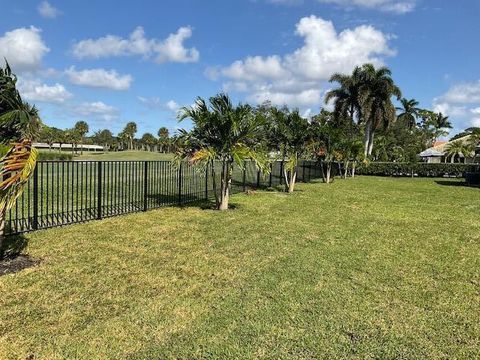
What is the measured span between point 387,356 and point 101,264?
3.58m

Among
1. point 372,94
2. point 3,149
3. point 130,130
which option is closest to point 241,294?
point 3,149

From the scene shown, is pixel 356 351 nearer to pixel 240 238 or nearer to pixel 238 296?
pixel 238 296

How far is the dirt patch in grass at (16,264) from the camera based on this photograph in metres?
4.62

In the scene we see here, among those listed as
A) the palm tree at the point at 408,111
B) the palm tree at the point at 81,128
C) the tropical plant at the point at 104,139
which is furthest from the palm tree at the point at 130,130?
the palm tree at the point at 408,111

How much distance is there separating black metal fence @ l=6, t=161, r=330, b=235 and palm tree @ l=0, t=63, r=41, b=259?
6.55ft

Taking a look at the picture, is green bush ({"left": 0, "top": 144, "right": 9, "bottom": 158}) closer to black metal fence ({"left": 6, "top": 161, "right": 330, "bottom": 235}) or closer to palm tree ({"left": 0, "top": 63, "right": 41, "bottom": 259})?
palm tree ({"left": 0, "top": 63, "right": 41, "bottom": 259})

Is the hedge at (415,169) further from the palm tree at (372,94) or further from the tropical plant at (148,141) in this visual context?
the tropical plant at (148,141)

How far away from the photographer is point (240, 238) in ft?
22.3

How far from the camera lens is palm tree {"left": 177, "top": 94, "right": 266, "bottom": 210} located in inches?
367

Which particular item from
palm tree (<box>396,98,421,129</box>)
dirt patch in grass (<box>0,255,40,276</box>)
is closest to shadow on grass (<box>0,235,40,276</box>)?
dirt patch in grass (<box>0,255,40,276</box>)

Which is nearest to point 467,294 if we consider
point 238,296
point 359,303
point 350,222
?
point 359,303

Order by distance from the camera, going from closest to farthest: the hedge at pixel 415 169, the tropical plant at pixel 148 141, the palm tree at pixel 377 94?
the hedge at pixel 415 169
the palm tree at pixel 377 94
the tropical plant at pixel 148 141

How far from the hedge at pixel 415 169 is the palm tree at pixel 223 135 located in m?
23.3

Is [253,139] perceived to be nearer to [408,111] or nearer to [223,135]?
[223,135]
